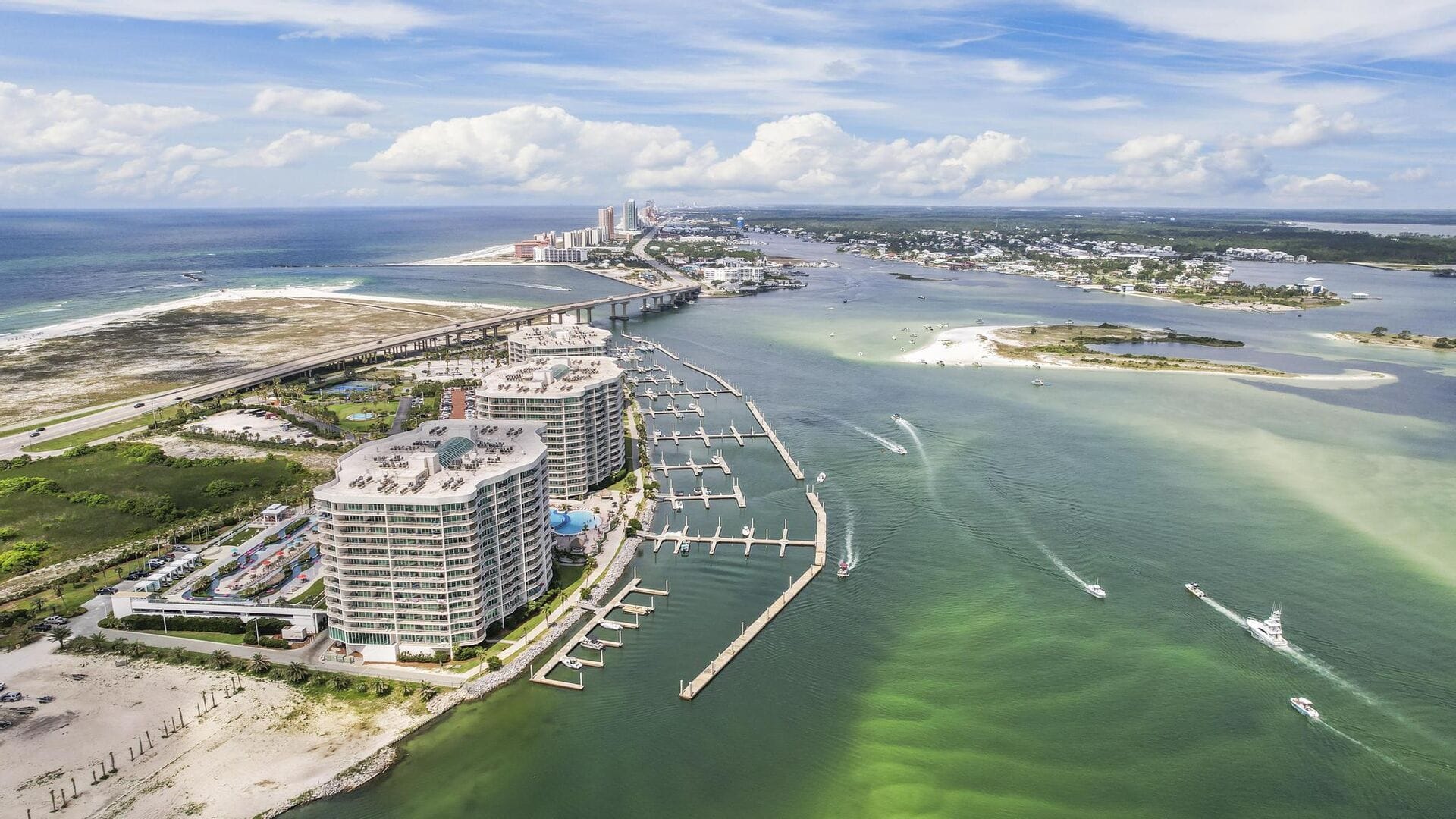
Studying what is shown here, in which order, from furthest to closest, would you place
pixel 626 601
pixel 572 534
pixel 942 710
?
pixel 572 534 → pixel 626 601 → pixel 942 710

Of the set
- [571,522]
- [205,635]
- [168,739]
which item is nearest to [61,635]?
[205,635]

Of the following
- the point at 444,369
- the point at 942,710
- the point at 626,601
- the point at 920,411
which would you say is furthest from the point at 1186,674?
the point at 444,369

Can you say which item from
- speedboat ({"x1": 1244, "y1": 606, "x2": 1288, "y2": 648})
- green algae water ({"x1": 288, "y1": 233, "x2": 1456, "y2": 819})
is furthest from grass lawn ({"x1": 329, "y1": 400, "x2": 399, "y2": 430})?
speedboat ({"x1": 1244, "y1": 606, "x2": 1288, "y2": 648})

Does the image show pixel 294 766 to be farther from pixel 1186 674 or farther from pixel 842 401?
pixel 842 401

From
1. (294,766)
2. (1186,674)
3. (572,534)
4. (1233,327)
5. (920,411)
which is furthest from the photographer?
(1233,327)

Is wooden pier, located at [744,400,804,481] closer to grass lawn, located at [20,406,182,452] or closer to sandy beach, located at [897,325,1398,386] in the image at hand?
sandy beach, located at [897,325,1398,386]

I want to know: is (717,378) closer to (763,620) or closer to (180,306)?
(763,620)
